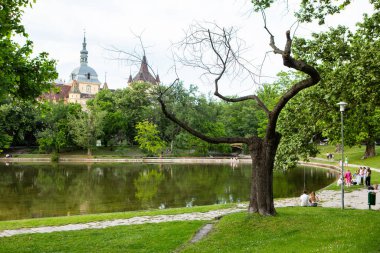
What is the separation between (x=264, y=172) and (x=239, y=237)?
228 centimetres

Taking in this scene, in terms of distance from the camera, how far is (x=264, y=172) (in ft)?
38.4

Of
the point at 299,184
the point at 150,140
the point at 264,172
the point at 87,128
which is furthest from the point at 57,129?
the point at 264,172

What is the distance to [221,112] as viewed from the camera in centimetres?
8088

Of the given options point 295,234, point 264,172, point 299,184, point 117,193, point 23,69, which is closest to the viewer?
point 295,234

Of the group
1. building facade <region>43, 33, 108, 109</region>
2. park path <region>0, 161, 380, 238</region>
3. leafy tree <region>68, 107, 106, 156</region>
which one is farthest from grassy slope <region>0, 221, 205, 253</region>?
building facade <region>43, 33, 108, 109</region>

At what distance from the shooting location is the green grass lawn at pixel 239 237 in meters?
9.07

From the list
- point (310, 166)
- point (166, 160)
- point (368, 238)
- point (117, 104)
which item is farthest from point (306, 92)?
point (117, 104)

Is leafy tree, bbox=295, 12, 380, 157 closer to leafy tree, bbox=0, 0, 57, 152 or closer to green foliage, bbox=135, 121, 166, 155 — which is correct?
leafy tree, bbox=0, 0, 57, 152

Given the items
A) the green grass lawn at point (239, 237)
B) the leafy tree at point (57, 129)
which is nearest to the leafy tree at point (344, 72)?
A: the green grass lawn at point (239, 237)

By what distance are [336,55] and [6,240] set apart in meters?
15.5

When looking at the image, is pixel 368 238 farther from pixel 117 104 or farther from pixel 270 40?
pixel 117 104

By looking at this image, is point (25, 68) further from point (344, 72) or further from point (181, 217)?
point (344, 72)

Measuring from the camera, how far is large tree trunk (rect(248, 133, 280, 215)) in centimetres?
1170

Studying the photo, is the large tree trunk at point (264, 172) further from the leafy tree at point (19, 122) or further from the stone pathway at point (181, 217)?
the leafy tree at point (19, 122)
